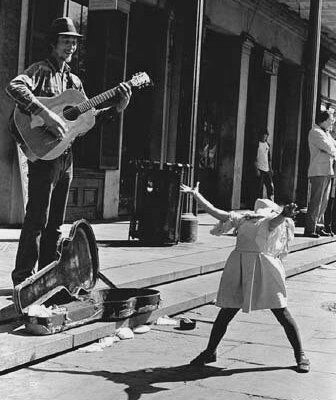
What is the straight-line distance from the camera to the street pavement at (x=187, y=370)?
14.1ft

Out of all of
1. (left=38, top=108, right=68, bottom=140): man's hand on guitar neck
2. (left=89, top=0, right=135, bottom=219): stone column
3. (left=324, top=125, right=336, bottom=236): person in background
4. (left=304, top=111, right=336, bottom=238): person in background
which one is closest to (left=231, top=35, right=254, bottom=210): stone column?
(left=324, top=125, right=336, bottom=236): person in background

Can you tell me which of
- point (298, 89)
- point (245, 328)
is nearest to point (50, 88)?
point (245, 328)

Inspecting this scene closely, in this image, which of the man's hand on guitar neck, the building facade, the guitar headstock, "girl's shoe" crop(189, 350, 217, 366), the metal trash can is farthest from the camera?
the building facade

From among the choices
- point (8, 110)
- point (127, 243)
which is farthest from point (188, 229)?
point (8, 110)

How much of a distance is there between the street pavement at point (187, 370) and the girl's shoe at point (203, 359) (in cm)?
4

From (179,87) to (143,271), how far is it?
26.9 ft

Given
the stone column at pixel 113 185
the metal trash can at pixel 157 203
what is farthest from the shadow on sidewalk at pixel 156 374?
the stone column at pixel 113 185

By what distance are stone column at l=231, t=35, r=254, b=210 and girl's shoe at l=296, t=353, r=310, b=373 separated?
13383 mm

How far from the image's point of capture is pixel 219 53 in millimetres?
18156

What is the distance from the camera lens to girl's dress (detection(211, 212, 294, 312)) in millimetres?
4922

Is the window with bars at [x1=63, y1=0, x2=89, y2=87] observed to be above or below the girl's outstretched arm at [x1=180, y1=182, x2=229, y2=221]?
above

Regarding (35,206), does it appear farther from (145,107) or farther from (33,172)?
(145,107)

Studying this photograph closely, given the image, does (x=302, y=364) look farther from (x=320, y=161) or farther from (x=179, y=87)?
(x=179, y=87)

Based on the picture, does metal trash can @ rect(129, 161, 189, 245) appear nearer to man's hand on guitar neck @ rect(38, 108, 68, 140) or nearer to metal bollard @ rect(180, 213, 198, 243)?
Answer: metal bollard @ rect(180, 213, 198, 243)
